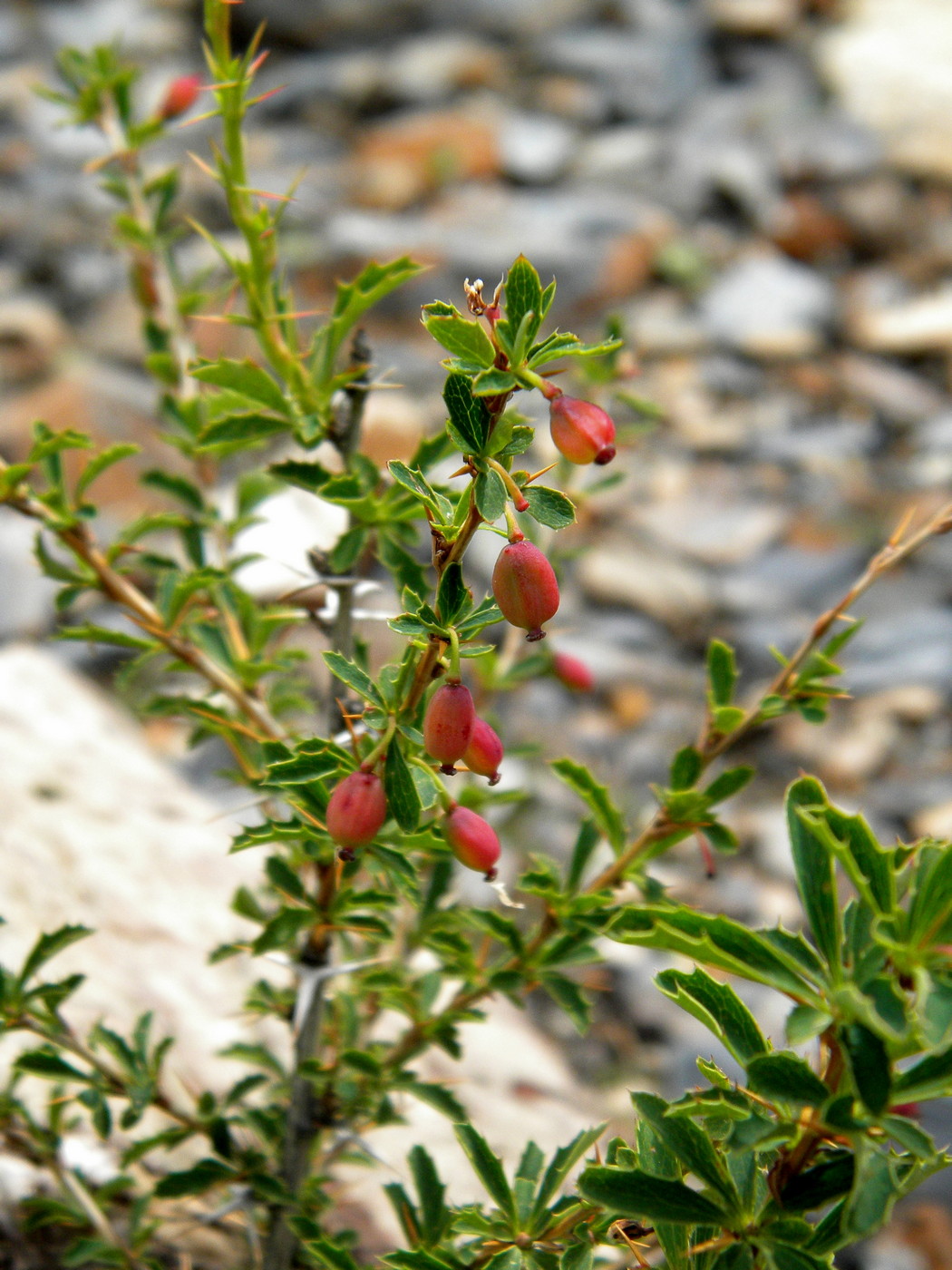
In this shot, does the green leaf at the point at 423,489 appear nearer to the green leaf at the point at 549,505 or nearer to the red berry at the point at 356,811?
the green leaf at the point at 549,505

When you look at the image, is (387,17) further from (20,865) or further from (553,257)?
(20,865)

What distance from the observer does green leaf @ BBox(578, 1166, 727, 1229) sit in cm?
75

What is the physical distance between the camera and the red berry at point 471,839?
885 mm

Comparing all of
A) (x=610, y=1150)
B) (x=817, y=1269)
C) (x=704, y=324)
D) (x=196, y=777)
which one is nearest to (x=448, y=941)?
(x=610, y=1150)

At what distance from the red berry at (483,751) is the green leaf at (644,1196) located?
288 millimetres

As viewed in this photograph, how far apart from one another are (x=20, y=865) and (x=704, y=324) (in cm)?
448

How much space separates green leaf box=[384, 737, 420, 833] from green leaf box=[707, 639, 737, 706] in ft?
1.48

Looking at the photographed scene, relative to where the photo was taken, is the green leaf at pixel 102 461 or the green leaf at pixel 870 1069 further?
the green leaf at pixel 102 461

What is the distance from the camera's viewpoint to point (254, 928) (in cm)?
216

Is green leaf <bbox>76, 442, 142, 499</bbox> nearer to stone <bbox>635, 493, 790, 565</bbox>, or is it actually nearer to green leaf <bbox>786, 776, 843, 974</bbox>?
green leaf <bbox>786, 776, 843, 974</bbox>

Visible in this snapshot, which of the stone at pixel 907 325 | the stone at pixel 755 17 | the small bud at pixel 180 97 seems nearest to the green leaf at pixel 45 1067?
the small bud at pixel 180 97

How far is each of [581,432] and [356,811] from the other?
0.32 metres

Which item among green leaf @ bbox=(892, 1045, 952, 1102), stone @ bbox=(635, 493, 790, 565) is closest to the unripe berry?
green leaf @ bbox=(892, 1045, 952, 1102)

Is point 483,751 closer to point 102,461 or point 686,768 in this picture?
point 686,768
